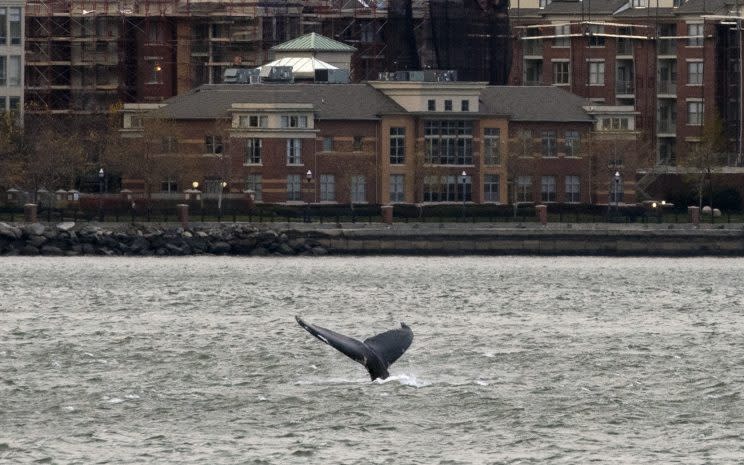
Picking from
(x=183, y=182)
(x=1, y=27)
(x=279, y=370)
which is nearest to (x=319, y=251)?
(x=183, y=182)

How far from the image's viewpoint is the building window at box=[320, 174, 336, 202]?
460ft

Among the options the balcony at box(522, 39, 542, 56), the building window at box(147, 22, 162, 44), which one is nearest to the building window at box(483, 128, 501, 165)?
the balcony at box(522, 39, 542, 56)

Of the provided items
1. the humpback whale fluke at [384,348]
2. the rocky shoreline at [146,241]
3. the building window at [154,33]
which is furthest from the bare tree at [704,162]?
the humpback whale fluke at [384,348]

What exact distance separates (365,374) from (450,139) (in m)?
89.0

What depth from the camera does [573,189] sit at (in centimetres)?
14375

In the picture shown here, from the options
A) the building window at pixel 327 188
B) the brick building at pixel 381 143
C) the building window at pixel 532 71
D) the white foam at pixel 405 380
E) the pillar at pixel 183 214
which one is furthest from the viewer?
the building window at pixel 532 71

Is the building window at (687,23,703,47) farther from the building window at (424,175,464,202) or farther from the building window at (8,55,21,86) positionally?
the building window at (8,55,21,86)

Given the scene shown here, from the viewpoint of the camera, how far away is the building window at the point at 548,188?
470 ft

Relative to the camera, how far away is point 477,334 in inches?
2655

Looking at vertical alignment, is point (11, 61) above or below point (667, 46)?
below

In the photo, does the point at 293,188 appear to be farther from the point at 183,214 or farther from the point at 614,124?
the point at 614,124

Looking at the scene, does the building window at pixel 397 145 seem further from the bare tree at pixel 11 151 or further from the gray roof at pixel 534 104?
the bare tree at pixel 11 151

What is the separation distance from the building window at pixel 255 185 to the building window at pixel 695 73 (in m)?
35.4

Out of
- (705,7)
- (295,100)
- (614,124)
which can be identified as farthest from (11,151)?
(705,7)
